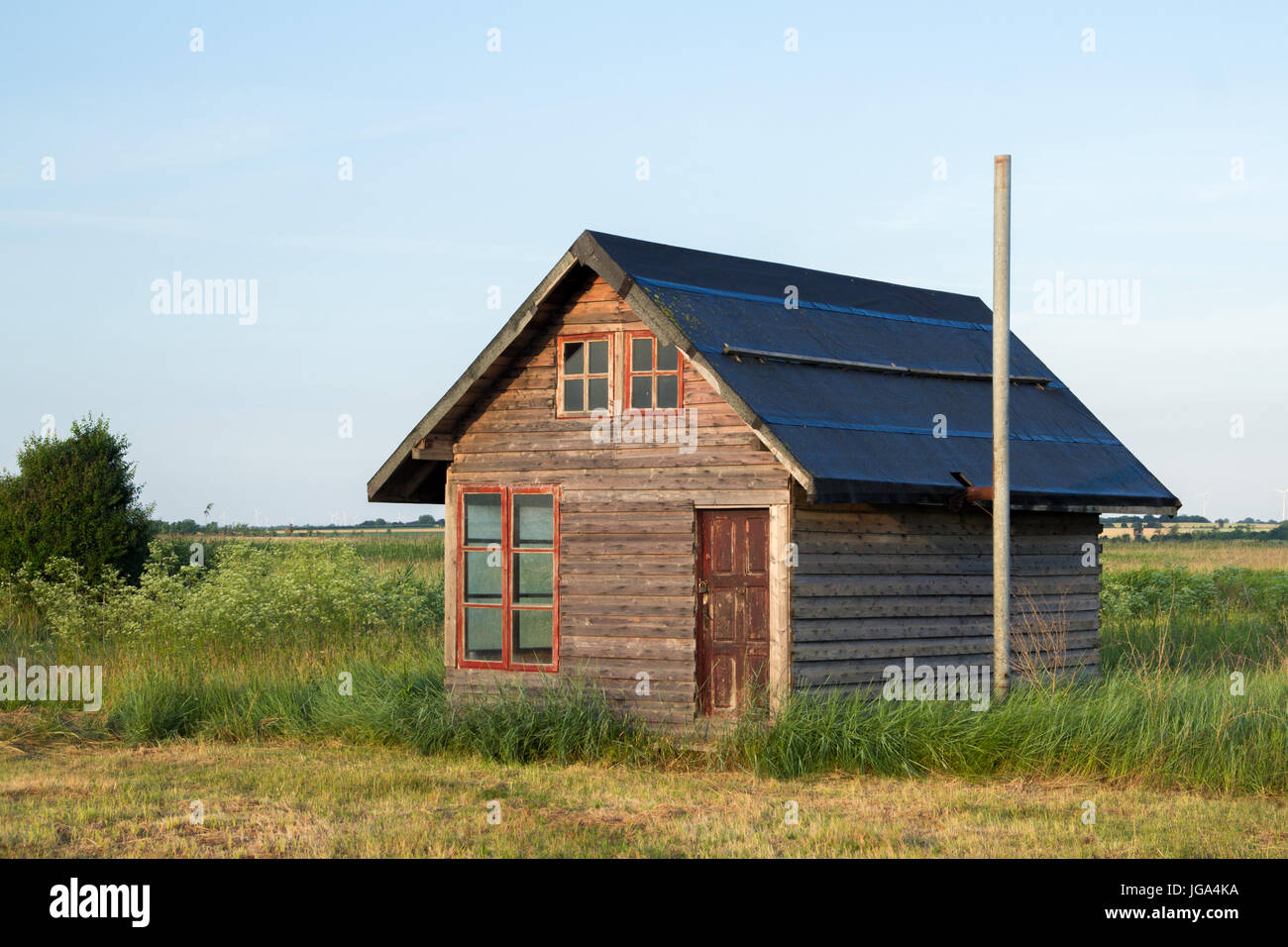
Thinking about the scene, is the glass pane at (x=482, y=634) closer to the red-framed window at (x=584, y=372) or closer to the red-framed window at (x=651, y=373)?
the red-framed window at (x=584, y=372)

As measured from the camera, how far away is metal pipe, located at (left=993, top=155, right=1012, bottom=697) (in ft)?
45.3

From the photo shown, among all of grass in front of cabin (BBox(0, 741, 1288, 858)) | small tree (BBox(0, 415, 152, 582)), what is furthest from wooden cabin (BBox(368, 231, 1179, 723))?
small tree (BBox(0, 415, 152, 582))

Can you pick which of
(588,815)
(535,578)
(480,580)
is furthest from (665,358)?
(588,815)

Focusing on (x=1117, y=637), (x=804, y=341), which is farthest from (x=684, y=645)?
(x=1117, y=637)

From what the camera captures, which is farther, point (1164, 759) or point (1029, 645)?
point (1029, 645)

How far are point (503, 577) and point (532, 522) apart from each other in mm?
685

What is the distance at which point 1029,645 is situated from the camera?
15812 millimetres

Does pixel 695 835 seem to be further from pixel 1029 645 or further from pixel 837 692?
pixel 1029 645

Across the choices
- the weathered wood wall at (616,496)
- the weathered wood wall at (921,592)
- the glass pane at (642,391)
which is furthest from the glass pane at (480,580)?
the weathered wood wall at (921,592)

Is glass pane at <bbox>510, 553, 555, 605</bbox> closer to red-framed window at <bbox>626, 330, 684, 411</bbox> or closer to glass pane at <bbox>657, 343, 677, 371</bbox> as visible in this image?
red-framed window at <bbox>626, 330, 684, 411</bbox>

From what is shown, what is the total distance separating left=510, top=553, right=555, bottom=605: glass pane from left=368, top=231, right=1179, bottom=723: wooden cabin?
3cm
